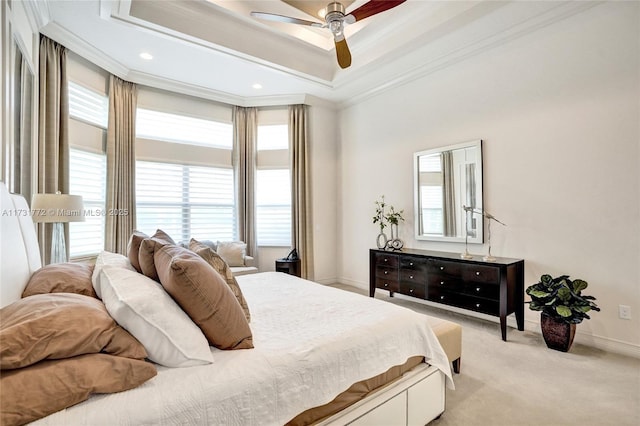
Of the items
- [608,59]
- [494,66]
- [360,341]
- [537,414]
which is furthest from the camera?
[494,66]

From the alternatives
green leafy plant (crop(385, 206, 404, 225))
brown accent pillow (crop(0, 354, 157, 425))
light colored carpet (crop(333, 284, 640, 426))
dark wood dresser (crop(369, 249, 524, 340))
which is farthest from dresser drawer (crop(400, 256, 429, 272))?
brown accent pillow (crop(0, 354, 157, 425))

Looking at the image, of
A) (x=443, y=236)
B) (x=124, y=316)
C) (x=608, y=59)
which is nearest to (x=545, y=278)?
(x=443, y=236)

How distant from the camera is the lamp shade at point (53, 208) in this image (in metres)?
2.70

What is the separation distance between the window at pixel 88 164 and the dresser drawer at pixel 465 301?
166 inches

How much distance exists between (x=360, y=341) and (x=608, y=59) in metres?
3.38

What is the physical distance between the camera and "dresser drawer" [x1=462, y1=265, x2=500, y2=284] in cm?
311

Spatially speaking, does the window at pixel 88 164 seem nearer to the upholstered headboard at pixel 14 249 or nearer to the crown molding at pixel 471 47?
the upholstered headboard at pixel 14 249

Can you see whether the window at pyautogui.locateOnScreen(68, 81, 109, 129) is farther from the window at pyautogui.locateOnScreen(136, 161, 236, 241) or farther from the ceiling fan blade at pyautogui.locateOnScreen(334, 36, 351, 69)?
the ceiling fan blade at pyautogui.locateOnScreen(334, 36, 351, 69)

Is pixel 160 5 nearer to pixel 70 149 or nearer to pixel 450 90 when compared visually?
pixel 70 149

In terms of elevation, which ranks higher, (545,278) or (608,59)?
(608,59)

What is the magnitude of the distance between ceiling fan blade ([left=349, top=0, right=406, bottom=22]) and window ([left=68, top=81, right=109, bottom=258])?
11.2 feet

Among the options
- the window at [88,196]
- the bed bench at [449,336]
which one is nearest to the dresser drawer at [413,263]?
the bed bench at [449,336]

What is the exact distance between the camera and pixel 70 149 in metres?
3.69

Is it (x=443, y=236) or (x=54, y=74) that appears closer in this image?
(x=54, y=74)
